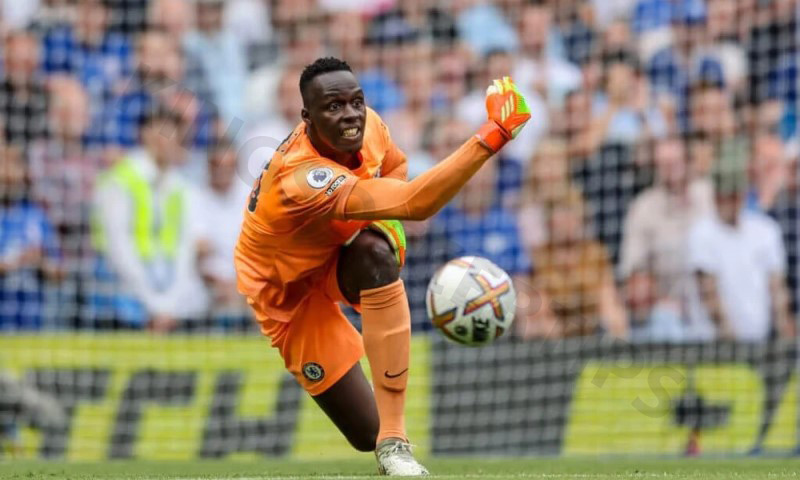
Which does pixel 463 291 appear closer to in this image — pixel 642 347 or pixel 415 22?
pixel 642 347

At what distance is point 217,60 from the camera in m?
12.1

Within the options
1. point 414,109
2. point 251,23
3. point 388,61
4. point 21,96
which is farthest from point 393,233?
point 251,23

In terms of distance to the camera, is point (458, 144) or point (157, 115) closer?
point (157, 115)

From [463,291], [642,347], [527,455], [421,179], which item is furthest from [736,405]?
[421,179]

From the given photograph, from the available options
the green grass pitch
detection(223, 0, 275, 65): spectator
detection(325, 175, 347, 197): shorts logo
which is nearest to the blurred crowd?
detection(223, 0, 275, 65): spectator

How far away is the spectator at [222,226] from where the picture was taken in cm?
1042

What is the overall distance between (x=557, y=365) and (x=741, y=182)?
208 cm

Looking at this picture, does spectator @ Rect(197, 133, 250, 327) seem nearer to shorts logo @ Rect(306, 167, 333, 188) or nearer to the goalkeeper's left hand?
the goalkeeper's left hand

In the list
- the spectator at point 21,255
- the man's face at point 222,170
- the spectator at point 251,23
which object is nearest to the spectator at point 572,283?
the man's face at point 222,170

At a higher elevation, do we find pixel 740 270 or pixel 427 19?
pixel 427 19

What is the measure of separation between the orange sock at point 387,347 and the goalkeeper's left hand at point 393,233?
170 mm

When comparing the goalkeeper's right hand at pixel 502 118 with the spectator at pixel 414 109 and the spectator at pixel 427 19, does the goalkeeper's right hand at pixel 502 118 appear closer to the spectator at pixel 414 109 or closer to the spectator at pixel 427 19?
the spectator at pixel 414 109

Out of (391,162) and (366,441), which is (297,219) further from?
(366,441)

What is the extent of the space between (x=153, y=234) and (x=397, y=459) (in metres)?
5.15
